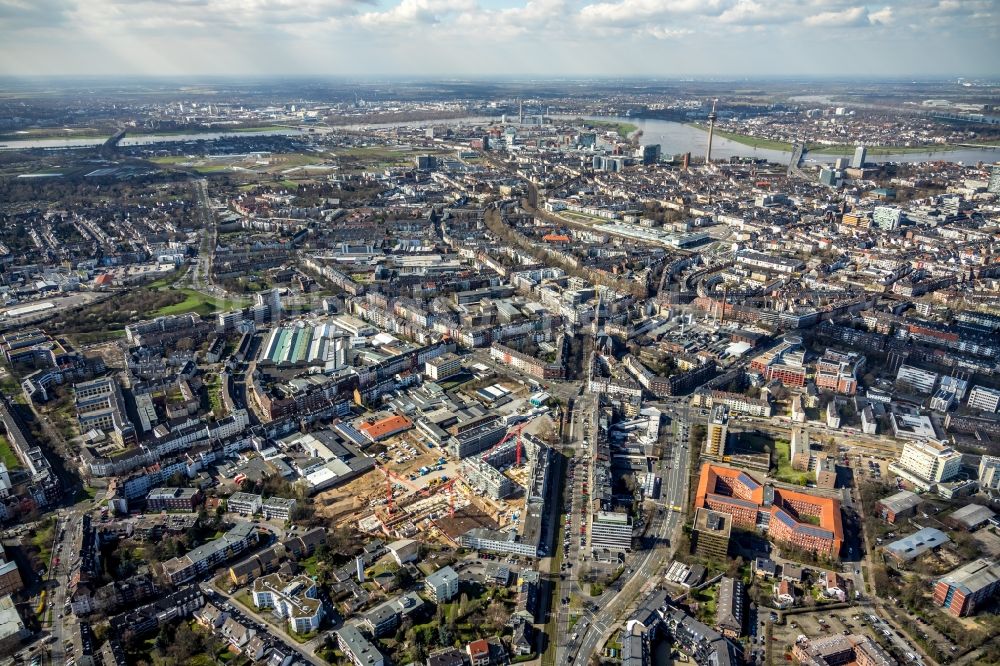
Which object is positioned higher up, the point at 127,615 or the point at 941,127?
the point at 941,127

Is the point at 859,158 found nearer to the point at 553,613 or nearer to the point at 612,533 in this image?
the point at 612,533

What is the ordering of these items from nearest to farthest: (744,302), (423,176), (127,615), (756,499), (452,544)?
(127,615)
(452,544)
(756,499)
(744,302)
(423,176)

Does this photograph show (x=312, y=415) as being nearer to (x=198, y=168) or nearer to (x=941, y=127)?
(x=198, y=168)

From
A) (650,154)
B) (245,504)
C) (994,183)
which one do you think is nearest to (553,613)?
(245,504)

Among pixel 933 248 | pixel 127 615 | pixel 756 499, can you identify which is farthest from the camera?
pixel 933 248

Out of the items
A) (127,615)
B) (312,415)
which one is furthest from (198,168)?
(127,615)

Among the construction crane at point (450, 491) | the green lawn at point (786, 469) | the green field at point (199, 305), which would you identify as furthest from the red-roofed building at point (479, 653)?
the green field at point (199, 305)

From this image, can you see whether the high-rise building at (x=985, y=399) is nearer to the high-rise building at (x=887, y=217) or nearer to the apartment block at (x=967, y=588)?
the apartment block at (x=967, y=588)
